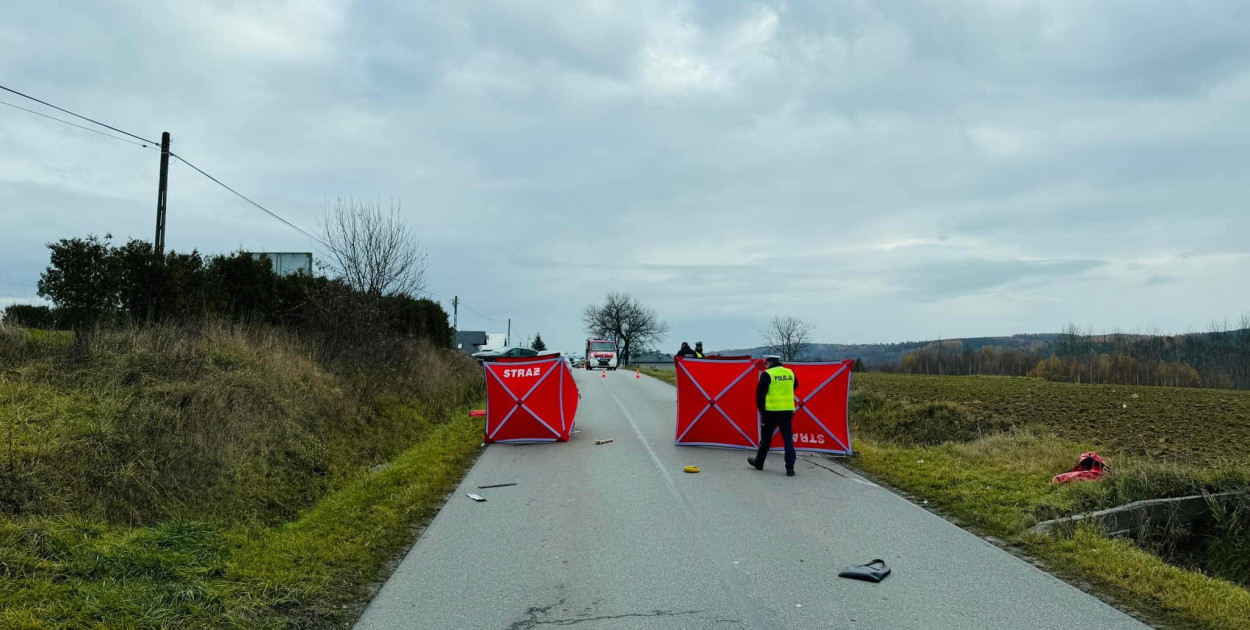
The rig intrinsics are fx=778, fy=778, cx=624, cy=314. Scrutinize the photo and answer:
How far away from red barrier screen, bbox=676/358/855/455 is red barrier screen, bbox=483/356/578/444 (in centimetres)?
228

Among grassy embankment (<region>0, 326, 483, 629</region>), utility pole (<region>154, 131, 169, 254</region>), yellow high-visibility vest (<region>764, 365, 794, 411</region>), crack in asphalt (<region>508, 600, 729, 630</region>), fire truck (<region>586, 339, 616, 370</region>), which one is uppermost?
utility pole (<region>154, 131, 169, 254</region>)

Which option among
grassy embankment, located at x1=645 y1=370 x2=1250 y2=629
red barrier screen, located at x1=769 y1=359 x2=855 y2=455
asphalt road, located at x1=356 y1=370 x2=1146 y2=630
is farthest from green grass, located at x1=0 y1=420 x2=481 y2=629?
red barrier screen, located at x1=769 y1=359 x2=855 y2=455

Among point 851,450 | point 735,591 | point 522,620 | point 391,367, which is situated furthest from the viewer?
point 391,367

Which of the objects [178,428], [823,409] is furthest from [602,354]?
[178,428]

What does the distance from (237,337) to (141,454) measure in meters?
5.72

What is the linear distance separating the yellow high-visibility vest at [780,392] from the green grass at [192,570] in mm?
5424

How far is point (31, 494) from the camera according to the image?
6605 mm

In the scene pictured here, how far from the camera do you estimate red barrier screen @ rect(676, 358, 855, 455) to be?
1302cm

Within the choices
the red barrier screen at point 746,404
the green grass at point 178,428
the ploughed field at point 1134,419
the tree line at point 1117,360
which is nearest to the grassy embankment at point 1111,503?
the ploughed field at point 1134,419

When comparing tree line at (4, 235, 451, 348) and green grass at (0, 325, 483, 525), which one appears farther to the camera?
tree line at (4, 235, 451, 348)

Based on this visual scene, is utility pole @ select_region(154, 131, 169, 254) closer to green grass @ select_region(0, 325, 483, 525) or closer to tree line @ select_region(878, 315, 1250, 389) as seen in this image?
green grass @ select_region(0, 325, 483, 525)

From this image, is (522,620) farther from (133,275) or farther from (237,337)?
(133,275)

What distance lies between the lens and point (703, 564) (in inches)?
243

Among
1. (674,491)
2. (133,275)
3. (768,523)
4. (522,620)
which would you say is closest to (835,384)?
(674,491)
